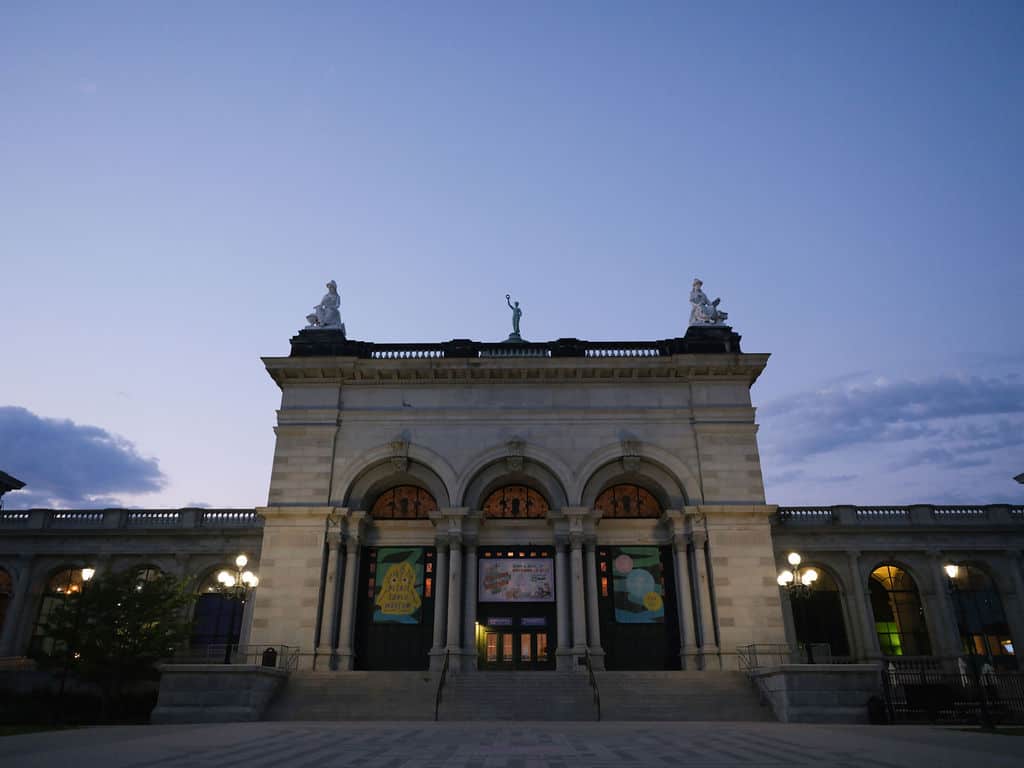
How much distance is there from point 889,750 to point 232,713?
18067mm

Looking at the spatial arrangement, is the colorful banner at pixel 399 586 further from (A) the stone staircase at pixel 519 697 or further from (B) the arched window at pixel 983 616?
(B) the arched window at pixel 983 616

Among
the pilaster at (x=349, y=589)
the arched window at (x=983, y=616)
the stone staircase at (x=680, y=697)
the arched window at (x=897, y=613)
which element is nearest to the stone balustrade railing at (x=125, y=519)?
the pilaster at (x=349, y=589)

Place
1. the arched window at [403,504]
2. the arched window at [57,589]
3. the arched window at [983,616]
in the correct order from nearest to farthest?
the arched window at [403,504], the arched window at [983,616], the arched window at [57,589]

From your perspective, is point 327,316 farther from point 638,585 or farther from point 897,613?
point 897,613

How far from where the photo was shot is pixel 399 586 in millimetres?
30359

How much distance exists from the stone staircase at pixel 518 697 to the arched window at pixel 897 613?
712 inches

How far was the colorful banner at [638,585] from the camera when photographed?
29953 millimetres

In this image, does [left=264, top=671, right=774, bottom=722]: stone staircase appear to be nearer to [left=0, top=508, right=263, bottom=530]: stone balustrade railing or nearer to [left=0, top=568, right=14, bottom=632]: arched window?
[left=0, top=508, right=263, bottom=530]: stone balustrade railing

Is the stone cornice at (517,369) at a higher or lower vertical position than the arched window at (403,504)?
higher

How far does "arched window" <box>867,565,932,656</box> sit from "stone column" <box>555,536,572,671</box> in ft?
52.7

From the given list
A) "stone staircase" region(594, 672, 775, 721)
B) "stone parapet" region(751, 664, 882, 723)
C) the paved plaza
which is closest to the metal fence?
"stone parapet" region(751, 664, 882, 723)

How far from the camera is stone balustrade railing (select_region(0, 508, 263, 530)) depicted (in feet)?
119

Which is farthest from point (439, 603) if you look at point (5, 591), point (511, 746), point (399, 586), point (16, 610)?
point (5, 591)

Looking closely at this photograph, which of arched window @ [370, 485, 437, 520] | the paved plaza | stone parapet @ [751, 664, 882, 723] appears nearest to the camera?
the paved plaza
